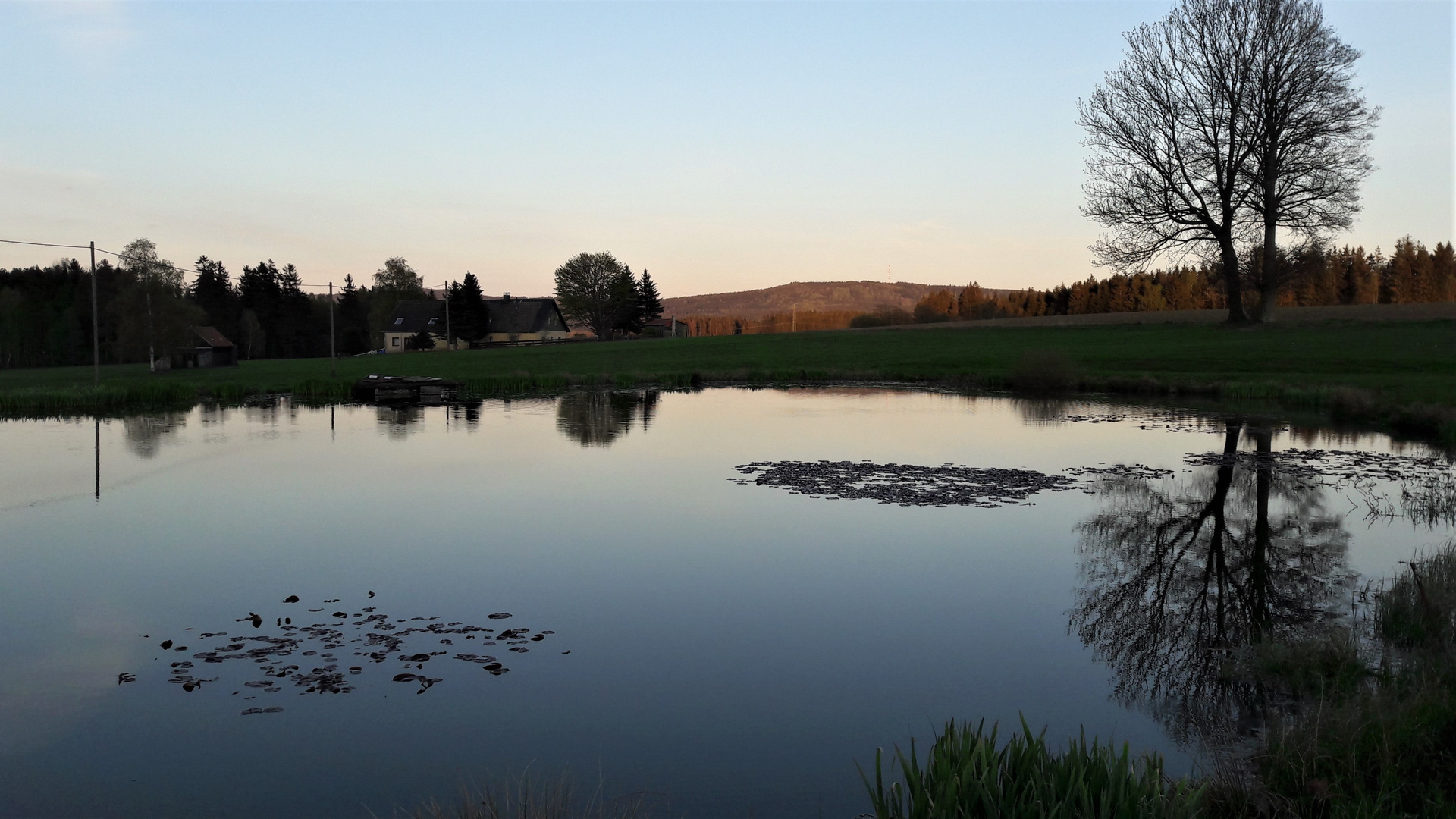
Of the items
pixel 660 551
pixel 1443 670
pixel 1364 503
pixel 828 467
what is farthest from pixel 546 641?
pixel 1364 503

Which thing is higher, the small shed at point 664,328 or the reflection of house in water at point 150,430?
the small shed at point 664,328

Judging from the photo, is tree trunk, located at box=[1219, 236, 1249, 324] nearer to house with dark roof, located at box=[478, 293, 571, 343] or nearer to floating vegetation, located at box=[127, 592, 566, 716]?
floating vegetation, located at box=[127, 592, 566, 716]

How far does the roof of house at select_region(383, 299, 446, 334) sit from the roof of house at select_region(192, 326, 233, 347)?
87.3 feet

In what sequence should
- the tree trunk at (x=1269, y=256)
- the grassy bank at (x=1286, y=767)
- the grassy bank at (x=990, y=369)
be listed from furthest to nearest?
the tree trunk at (x=1269, y=256), the grassy bank at (x=990, y=369), the grassy bank at (x=1286, y=767)

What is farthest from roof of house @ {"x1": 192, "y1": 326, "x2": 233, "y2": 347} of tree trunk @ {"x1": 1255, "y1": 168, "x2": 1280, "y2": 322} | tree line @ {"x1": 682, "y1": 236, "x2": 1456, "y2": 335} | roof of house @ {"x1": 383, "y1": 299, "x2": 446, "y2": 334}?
tree trunk @ {"x1": 1255, "y1": 168, "x2": 1280, "y2": 322}

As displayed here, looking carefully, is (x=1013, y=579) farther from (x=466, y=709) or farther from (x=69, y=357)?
(x=69, y=357)

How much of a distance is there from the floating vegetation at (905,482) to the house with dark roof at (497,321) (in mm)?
80170

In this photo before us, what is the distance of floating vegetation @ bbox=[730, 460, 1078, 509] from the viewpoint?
1742 centimetres

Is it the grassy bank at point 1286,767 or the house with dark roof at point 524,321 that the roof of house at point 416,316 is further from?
the grassy bank at point 1286,767

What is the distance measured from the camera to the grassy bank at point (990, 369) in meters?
33.7

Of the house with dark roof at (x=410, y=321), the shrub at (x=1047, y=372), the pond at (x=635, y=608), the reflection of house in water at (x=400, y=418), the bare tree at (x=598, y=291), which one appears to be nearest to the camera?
the pond at (x=635, y=608)

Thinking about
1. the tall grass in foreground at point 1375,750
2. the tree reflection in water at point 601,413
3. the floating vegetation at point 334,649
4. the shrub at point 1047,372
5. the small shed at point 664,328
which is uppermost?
the small shed at point 664,328

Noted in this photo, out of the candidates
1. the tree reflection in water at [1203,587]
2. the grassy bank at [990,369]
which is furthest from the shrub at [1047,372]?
the tree reflection in water at [1203,587]

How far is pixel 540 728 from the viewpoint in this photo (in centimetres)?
752
